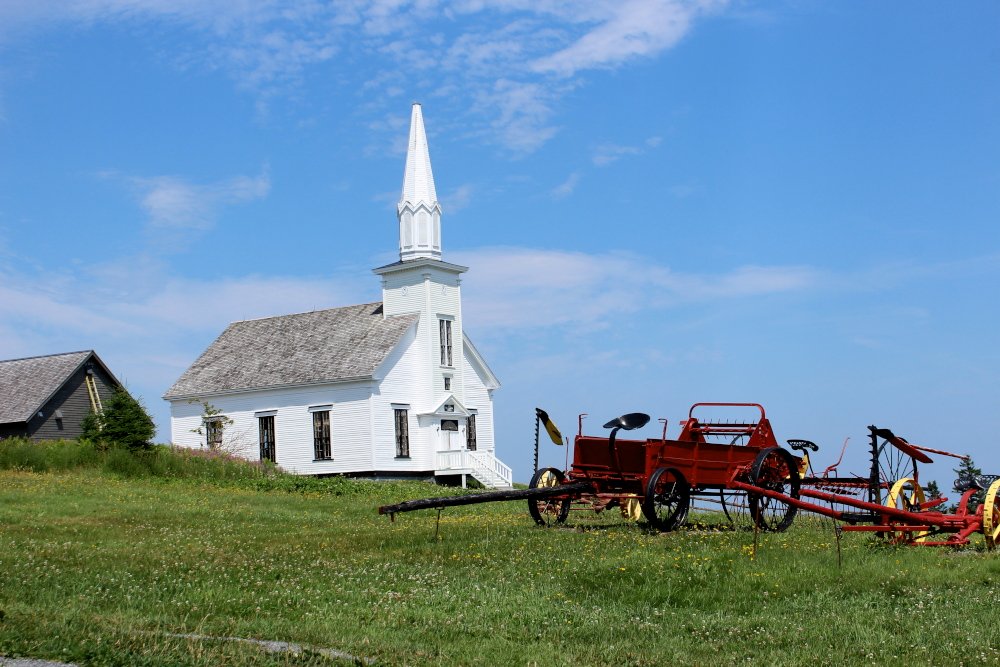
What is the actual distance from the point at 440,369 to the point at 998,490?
31247 mm

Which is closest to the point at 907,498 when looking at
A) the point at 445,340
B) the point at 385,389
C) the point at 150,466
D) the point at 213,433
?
the point at 150,466

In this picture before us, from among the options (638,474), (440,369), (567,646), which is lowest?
(567,646)

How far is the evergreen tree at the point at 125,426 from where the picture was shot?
3766 cm

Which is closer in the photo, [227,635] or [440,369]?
[227,635]

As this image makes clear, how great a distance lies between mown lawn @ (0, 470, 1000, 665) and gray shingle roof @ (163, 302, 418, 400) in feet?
77.5

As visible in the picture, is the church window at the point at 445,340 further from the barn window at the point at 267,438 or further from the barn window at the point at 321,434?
the barn window at the point at 267,438

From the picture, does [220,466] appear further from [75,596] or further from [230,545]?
[75,596]

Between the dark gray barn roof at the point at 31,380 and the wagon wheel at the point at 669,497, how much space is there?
122ft

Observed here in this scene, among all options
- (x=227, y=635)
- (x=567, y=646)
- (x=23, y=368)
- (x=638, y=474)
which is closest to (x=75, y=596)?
(x=227, y=635)

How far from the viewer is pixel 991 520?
16078 millimetres

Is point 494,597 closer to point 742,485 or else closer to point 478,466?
point 742,485

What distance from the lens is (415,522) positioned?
2341 centimetres

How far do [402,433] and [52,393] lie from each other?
16.5m

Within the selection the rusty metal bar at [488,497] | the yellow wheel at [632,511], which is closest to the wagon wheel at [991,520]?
the rusty metal bar at [488,497]
